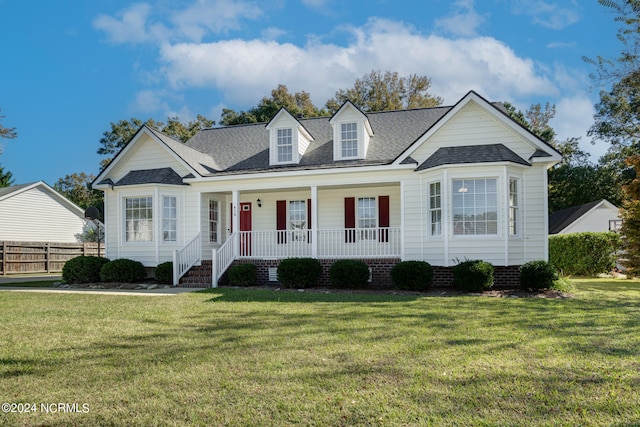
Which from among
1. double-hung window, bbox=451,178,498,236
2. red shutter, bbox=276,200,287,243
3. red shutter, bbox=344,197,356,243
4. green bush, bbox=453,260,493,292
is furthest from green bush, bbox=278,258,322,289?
double-hung window, bbox=451,178,498,236

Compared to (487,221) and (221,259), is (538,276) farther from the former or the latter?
(221,259)

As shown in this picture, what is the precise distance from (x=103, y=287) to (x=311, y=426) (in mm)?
13141

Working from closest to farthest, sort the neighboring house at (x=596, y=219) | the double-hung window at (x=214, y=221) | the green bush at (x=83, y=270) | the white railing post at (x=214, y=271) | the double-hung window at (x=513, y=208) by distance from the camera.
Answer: the double-hung window at (x=513, y=208)
the white railing post at (x=214, y=271)
the green bush at (x=83, y=270)
the double-hung window at (x=214, y=221)
the neighboring house at (x=596, y=219)

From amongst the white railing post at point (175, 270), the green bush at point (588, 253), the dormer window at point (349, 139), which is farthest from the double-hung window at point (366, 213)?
the green bush at point (588, 253)

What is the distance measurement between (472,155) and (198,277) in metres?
9.70

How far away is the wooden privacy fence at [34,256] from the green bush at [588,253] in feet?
87.6

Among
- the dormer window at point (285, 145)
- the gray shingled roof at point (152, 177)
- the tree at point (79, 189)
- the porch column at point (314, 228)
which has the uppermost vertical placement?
the tree at point (79, 189)

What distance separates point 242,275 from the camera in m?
14.3

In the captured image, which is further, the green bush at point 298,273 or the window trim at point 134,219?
the window trim at point 134,219

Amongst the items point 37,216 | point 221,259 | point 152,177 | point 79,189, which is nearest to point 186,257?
point 221,259

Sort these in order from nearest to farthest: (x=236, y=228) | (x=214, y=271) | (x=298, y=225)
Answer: (x=214, y=271), (x=236, y=228), (x=298, y=225)

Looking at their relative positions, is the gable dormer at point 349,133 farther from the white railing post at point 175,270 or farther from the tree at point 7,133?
the tree at point 7,133

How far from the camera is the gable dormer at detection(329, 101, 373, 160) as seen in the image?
52.0 ft

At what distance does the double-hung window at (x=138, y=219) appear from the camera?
53.3 feet
